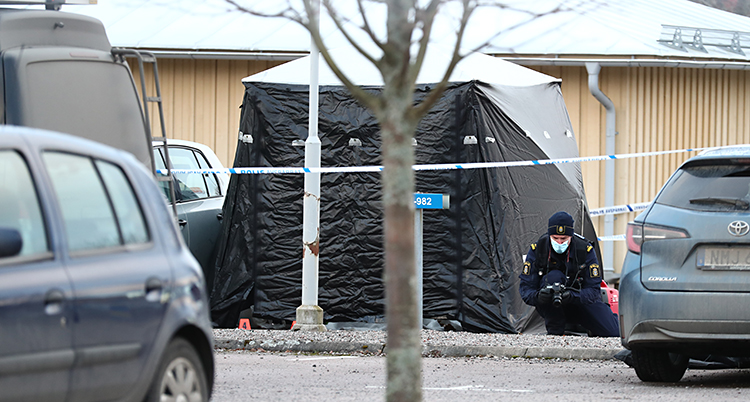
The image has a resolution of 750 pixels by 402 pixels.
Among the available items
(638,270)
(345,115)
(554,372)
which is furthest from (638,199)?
(638,270)

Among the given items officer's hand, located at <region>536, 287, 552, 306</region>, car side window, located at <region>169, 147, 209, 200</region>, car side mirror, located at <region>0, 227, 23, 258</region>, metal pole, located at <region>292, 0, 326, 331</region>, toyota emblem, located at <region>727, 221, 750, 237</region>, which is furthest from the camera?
car side window, located at <region>169, 147, 209, 200</region>

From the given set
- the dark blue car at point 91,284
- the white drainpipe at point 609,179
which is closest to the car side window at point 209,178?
the dark blue car at point 91,284

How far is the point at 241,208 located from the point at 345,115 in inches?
62.3

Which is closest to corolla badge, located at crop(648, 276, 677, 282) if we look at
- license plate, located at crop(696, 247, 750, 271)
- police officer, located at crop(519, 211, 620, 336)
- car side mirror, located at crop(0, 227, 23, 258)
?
license plate, located at crop(696, 247, 750, 271)

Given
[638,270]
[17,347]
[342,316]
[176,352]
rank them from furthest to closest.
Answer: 1. [342,316]
2. [638,270]
3. [176,352]
4. [17,347]

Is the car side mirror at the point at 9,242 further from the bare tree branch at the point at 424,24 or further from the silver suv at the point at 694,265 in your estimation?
the silver suv at the point at 694,265

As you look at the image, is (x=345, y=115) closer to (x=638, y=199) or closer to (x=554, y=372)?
(x=554, y=372)

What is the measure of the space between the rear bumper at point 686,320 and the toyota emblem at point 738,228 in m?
0.38

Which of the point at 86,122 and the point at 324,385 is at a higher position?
the point at 86,122

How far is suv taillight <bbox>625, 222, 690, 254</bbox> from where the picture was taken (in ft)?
22.5

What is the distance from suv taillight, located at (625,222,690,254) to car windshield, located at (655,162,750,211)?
203 mm

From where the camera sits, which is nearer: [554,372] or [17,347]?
[17,347]

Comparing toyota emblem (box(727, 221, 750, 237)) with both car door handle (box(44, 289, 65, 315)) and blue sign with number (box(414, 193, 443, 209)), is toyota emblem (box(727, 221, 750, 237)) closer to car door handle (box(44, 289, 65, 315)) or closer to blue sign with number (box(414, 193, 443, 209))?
car door handle (box(44, 289, 65, 315))

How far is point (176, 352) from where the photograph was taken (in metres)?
Answer: 4.46
